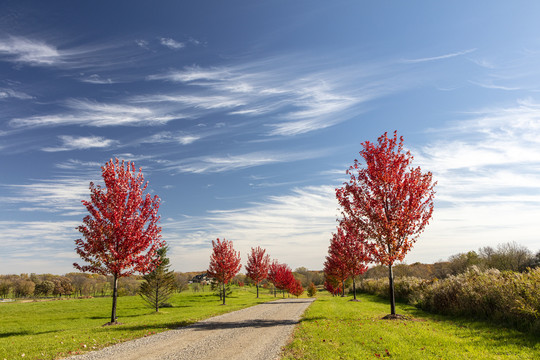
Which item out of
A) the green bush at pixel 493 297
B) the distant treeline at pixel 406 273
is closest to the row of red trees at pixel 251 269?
the distant treeline at pixel 406 273

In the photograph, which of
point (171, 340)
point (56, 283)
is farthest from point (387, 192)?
point (56, 283)

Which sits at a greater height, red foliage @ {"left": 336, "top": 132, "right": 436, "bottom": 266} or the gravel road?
red foliage @ {"left": 336, "top": 132, "right": 436, "bottom": 266}

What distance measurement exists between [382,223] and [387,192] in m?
2.17

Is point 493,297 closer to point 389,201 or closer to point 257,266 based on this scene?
point 389,201

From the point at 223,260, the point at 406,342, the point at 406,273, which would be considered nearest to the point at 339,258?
the point at 223,260

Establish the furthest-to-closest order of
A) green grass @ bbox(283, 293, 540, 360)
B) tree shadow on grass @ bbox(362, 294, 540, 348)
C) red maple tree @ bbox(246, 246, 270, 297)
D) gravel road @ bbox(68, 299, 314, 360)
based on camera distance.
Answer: red maple tree @ bbox(246, 246, 270, 297) < tree shadow on grass @ bbox(362, 294, 540, 348) < gravel road @ bbox(68, 299, 314, 360) < green grass @ bbox(283, 293, 540, 360)

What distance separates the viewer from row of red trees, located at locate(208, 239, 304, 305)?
4291 cm

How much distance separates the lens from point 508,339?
1269cm

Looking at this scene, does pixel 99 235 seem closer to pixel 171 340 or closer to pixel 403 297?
pixel 171 340

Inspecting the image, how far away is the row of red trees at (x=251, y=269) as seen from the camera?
4291 cm

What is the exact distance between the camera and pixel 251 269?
56.0 m

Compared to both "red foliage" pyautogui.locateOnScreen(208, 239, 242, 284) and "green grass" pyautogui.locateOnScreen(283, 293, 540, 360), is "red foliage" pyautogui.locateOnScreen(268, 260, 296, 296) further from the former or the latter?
"green grass" pyautogui.locateOnScreen(283, 293, 540, 360)

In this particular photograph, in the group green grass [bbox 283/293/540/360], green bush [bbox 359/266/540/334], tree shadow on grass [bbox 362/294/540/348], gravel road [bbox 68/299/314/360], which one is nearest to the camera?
green grass [bbox 283/293/540/360]

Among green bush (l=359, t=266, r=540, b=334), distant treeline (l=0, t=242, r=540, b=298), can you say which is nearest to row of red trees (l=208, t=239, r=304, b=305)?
distant treeline (l=0, t=242, r=540, b=298)
